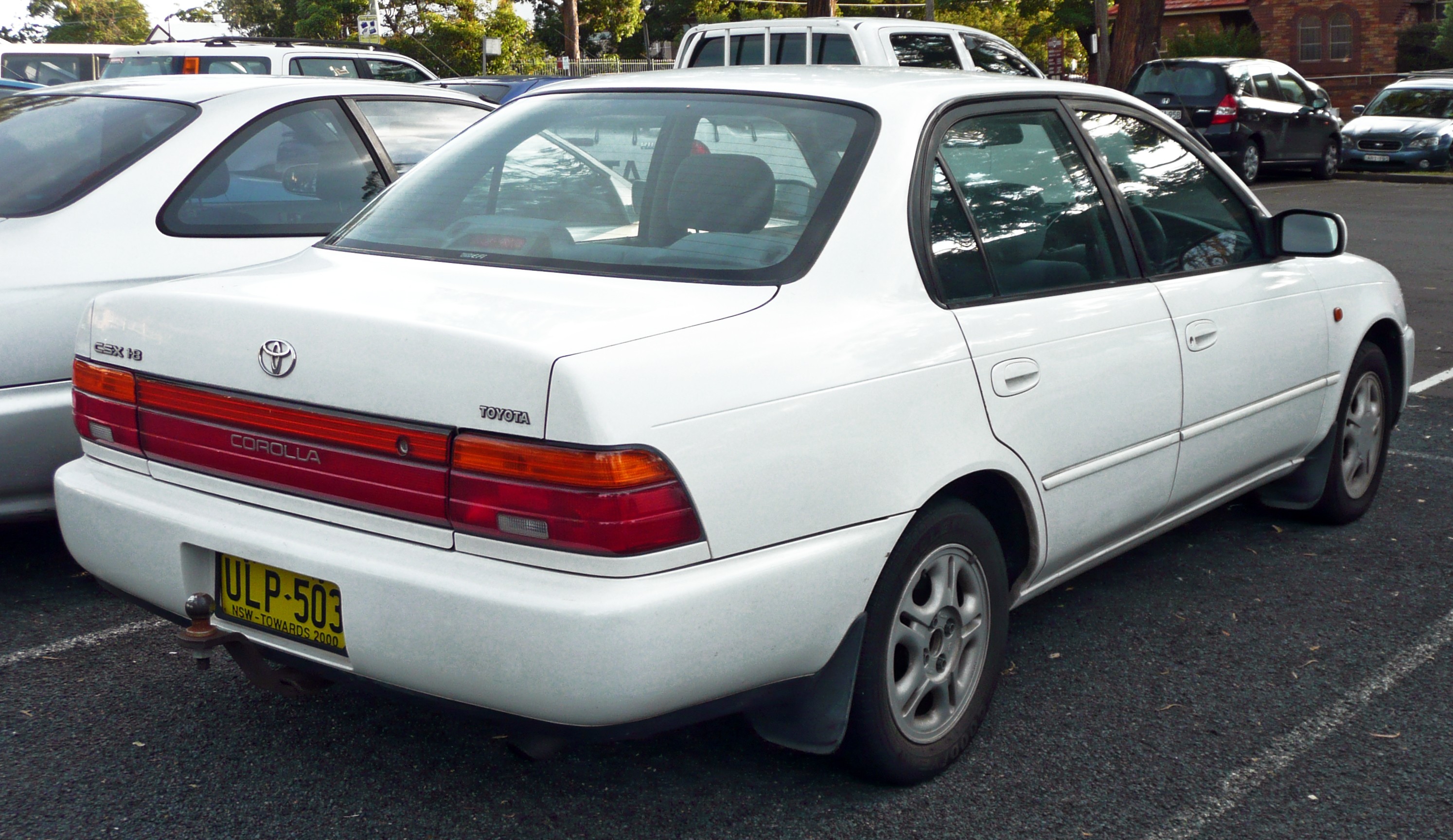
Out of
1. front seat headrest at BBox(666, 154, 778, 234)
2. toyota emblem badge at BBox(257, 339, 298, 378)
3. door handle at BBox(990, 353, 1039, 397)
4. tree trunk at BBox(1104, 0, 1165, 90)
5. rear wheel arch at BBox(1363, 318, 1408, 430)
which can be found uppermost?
tree trunk at BBox(1104, 0, 1165, 90)

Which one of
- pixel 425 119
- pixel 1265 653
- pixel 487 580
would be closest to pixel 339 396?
pixel 487 580

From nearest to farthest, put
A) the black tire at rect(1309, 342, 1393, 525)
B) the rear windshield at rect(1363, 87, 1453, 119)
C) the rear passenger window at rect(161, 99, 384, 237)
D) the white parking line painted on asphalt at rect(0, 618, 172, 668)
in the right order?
the white parking line painted on asphalt at rect(0, 618, 172, 668) < the rear passenger window at rect(161, 99, 384, 237) < the black tire at rect(1309, 342, 1393, 525) < the rear windshield at rect(1363, 87, 1453, 119)

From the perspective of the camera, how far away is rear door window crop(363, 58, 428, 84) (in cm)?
1388

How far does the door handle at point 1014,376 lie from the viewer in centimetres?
300

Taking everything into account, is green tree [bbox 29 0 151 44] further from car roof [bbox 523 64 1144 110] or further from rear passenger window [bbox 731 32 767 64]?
car roof [bbox 523 64 1144 110]

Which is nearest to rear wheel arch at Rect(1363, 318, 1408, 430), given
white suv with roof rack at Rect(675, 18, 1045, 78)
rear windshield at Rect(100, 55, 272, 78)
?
white suv with roof rack at Rect(675, 18, 1045, 78)

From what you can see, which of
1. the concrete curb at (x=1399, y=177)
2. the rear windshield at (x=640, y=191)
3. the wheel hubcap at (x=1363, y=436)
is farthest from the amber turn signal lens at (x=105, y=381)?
the concrete curb at (x=1399, y=177)

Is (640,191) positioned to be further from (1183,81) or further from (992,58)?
(1183,81)

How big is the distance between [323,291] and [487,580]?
0.74 m

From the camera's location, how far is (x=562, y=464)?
230cm

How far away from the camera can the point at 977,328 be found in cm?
300

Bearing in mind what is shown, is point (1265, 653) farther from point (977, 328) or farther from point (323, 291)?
point (323, 291)

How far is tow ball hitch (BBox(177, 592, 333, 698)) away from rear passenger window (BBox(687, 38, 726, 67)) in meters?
11.3

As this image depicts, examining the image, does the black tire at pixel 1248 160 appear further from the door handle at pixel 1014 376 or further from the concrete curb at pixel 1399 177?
the door handle at pixel 1014 376
